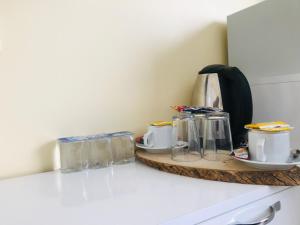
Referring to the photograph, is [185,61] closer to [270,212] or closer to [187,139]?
[187,139]

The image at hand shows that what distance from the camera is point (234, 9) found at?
54.1 inches

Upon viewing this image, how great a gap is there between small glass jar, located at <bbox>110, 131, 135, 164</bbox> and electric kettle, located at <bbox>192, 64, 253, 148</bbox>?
1.13 feet

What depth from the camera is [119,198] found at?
0.55 m

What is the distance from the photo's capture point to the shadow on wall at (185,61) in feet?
3.55

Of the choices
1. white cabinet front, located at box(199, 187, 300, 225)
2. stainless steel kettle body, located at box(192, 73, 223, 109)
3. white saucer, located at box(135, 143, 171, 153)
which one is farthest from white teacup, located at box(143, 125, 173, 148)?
white cabinet front, located at box(199, 187, 300, 225)

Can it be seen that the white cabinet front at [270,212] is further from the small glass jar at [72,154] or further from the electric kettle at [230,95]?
the small glass jar at [72,154]

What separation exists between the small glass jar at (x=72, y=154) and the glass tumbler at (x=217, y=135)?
39 centimetres

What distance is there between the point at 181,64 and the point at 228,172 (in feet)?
2.10

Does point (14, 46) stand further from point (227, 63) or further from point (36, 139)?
point (227, 63)

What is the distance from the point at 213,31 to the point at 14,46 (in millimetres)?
902

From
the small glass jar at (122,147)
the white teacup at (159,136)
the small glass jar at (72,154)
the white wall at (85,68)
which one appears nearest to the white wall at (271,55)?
the white wall at (85,68)

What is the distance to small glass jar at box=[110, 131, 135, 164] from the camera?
88 cm

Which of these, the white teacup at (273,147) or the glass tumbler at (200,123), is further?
the glass tumbler at (200,123)

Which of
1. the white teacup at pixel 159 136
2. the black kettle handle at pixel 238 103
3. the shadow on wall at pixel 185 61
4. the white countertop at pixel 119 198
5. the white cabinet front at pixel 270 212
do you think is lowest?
the white cabinet front at pixel 270 212
